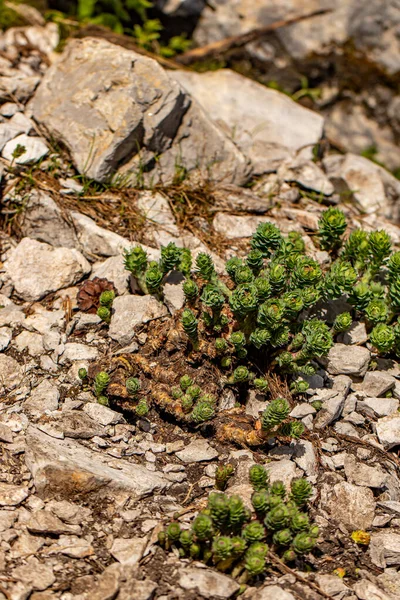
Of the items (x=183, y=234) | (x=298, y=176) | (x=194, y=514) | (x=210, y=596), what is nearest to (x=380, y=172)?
(x=298, y=176)

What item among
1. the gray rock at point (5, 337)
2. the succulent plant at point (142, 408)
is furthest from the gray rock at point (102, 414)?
the gray rock at point (5, 337)

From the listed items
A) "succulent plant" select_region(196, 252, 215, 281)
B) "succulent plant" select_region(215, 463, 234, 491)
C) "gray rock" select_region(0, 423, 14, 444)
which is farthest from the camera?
"succulent plant" select_region(196, 252, 215, 281)

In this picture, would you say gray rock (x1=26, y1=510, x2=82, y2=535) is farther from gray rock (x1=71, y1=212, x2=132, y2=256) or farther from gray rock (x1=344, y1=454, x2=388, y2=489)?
gray rock (x1=71, y1=212, x2=132, y2=256)

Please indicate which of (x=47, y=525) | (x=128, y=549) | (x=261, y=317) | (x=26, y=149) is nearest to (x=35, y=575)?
(x=47, y=525)

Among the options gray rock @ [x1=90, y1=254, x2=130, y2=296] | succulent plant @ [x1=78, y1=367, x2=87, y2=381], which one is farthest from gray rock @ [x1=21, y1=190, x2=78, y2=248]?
succulent plant @ [x1=78, y1=367, x2=87, y2=381]

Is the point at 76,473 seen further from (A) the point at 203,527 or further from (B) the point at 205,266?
(B) the point at 205,266

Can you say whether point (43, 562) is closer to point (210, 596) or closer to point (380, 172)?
point (210, 596)

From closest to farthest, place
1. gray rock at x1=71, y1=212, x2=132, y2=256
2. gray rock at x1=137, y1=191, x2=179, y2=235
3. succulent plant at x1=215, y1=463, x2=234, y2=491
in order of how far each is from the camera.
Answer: succulent plant at x1=215, y1=463, x2=234, y2=491
gray rock at x1=71, y1=212, x2=132, y2=256
gray rock at x1=137, y1=191, x2=179, y2=235
